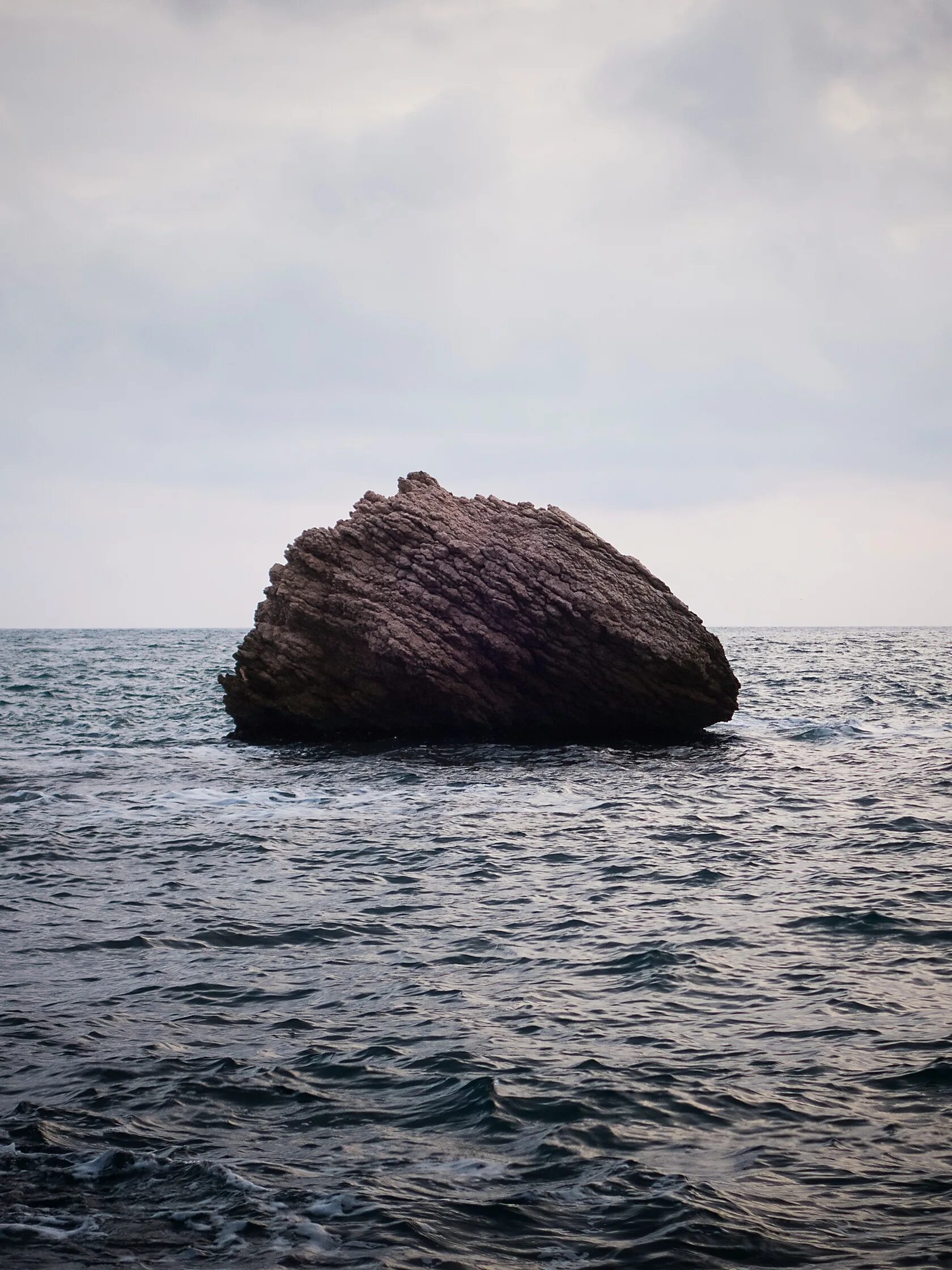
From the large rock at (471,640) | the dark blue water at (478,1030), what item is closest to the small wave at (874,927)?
the dark blue water at (478,1030)

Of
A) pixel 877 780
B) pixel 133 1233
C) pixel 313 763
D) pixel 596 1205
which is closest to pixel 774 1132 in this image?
pixel 596 1205

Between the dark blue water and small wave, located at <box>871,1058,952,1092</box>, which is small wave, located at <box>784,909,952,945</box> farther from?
small wave, located at <box>871,1058,952,1092</box>

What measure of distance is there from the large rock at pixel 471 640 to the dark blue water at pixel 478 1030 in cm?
652

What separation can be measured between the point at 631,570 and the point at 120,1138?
22.2m

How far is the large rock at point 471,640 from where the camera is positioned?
2614 centimetres

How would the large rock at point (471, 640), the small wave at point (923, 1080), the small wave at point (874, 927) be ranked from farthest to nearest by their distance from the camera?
the large rock at point (471, 640) < the small wave at point (874, 927) < the small wave at point (923, 1080)

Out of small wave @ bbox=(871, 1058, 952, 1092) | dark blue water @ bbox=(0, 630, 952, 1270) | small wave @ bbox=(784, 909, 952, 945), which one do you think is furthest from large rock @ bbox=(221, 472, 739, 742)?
small wave @ bbox=(871, 1058, 952, 1092)

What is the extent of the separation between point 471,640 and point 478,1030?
59.1ft

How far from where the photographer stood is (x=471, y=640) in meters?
26.6

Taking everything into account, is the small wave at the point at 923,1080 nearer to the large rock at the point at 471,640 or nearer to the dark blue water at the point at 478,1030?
the dark blue water at the point at 478,1030

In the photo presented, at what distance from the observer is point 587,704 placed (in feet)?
88.9

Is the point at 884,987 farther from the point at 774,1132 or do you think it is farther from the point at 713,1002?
the point at 774,1132

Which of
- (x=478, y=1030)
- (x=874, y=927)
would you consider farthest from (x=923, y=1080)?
(x=874, y=927)

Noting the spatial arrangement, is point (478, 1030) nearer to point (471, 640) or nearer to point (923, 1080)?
point (923, 1080)
